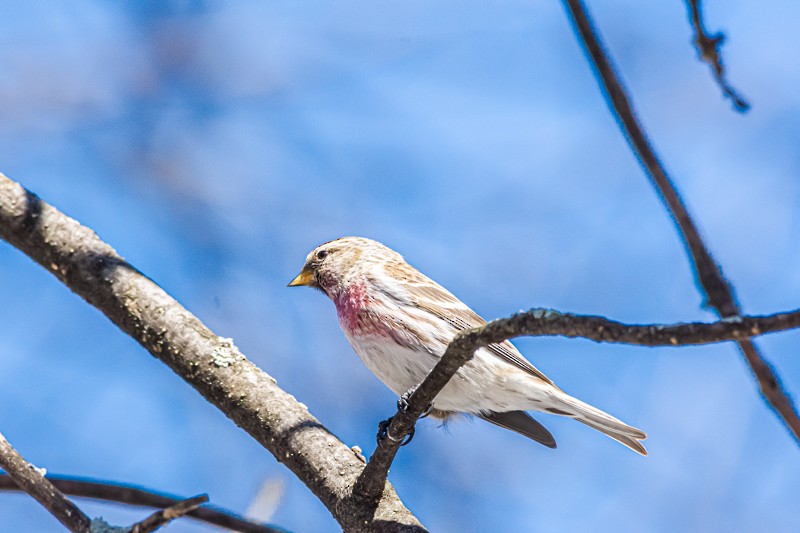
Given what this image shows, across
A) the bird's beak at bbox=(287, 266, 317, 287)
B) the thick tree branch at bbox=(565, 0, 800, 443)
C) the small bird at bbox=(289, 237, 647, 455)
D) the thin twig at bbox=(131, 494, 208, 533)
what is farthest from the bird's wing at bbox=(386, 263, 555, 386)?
the thick tree branch at bbox=(565, 0, 800, 443)

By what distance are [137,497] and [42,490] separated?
351 millimetres

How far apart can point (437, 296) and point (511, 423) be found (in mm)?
805

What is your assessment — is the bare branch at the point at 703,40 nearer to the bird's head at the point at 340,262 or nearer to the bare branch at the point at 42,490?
the bare branch at the point at 42,490

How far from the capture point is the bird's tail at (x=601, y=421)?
391cm

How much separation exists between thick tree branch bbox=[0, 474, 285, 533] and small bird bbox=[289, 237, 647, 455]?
1.58 meters

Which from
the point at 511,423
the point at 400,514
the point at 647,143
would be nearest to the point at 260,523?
the point at 400,514

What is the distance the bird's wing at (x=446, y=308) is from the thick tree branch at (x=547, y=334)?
1439 mm

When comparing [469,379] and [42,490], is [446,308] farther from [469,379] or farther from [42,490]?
[42,490]

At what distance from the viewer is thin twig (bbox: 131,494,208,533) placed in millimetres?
1788

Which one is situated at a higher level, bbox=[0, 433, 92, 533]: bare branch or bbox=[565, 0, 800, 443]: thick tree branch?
bbox=[565, 0, 800, 443]: thick tree branch

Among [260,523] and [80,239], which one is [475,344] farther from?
[80,239]

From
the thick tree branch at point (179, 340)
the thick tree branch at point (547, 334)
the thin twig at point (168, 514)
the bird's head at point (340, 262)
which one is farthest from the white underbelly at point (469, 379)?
the thin twig at point (168, 514)

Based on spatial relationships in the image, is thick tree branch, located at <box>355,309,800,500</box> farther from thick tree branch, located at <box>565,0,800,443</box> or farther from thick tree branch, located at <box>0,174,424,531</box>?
thick tree branch, located at <box>0,174,424,531</box>

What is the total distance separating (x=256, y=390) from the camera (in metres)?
3.04
